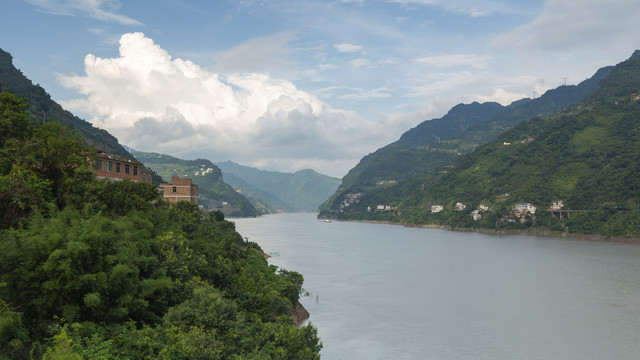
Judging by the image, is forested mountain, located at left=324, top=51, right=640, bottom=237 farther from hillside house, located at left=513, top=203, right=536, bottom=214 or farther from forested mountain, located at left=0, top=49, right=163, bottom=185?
forested mountain, located at left=0, top=49, right=163, bottom=185

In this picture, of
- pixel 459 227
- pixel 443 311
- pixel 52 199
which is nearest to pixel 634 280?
pixel 443 311

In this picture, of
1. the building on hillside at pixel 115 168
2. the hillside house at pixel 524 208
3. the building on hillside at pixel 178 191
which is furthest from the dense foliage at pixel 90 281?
the hillside house at pixel 524 208

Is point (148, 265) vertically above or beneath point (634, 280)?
above

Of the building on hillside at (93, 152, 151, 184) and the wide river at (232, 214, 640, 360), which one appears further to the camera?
the building on hillside at (93, 152, 151, 184)

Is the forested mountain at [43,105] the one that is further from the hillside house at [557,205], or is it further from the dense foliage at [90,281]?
the hillside house at [557,205]

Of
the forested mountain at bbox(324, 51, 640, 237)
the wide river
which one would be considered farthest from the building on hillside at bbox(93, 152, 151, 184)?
the forested mountain at bbox(324, 51, 640, 237)

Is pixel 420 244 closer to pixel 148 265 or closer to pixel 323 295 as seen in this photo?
pixel 323 295
